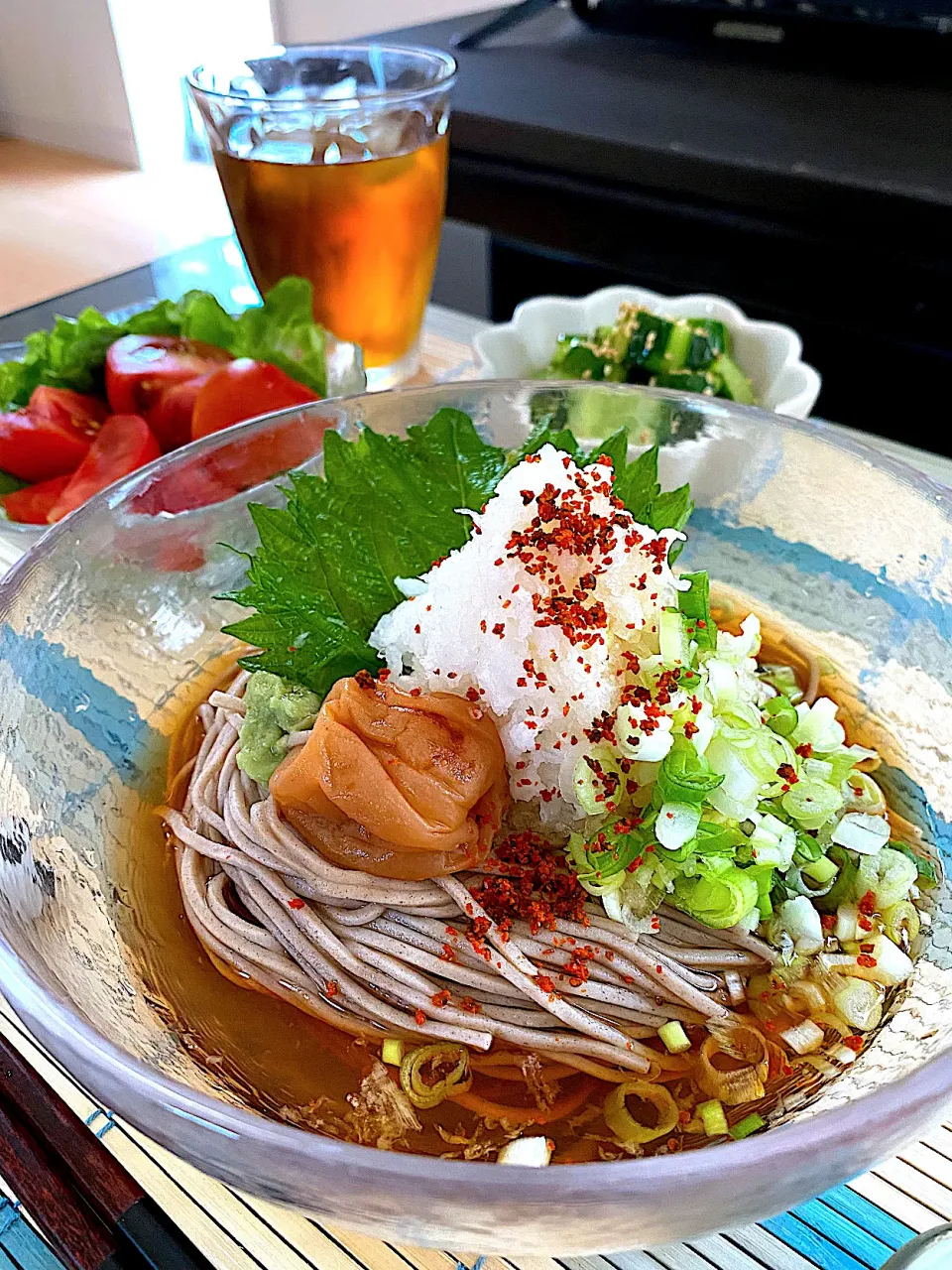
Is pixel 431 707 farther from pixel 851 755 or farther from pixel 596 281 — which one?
pixel 596 281

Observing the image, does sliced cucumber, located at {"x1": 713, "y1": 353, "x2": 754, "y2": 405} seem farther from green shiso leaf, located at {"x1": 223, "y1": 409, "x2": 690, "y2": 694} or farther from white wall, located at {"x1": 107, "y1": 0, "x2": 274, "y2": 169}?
white wall, located at {"x1": 107, "y1": 0, "x2": 274, "y2": 169}

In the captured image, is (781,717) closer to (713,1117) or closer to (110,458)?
(713,1117)

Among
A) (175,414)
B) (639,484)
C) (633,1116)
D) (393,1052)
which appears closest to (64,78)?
(175,414)

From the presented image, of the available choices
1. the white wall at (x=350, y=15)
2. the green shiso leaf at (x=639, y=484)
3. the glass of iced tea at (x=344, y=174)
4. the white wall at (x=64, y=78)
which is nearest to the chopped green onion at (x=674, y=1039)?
the green shiso leaf at (x=639, y=484)

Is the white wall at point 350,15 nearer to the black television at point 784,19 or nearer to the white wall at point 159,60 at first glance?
the white wall at point 159,60

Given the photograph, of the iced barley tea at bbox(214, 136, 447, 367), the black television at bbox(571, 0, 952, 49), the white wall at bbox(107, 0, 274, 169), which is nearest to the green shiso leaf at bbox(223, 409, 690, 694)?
the iced barley tea at bbox(214, 136, 447, 367)

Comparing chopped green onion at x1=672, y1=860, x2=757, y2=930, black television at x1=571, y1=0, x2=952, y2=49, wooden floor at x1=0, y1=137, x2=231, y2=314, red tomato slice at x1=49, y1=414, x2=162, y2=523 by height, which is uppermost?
black television at x1=571, y1=0, x2=952, y2=49
